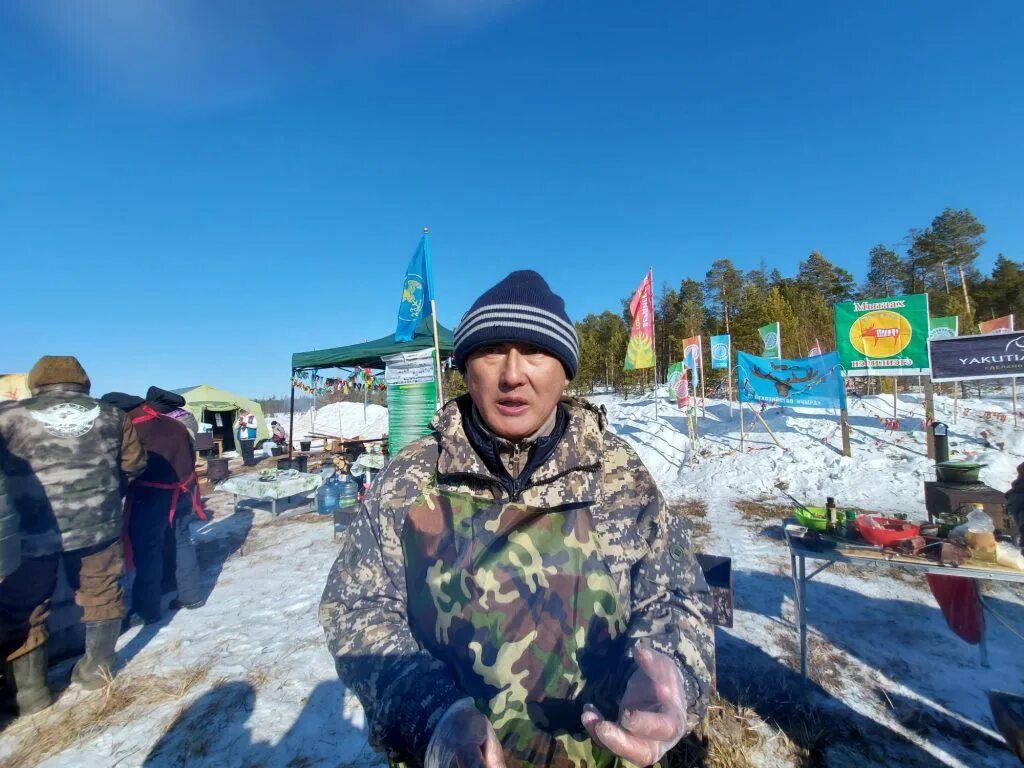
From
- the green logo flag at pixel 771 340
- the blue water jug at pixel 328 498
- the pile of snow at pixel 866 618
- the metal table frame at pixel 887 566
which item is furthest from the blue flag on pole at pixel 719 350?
the blue water jug at pixel 328 498

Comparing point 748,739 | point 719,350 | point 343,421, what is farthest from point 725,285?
point 748,739

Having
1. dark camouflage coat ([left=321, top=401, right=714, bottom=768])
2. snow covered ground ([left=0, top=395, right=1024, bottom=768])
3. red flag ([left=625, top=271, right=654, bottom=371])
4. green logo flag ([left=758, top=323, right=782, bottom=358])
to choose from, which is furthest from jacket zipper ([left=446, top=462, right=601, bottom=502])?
green logo flag ([left=758, top=323, right=782, bottom=358])

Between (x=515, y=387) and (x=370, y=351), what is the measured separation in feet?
31.9

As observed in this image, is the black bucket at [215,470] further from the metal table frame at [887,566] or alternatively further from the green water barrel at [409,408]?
the metal table frame at [887,566]

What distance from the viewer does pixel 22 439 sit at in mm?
3309

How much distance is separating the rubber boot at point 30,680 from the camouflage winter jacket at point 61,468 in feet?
2.53

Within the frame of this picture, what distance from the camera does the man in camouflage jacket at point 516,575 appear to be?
50.1 inches

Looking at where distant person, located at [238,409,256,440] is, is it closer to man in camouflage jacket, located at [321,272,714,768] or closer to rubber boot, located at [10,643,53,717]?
rubber boot, located at [10,643,53,717]

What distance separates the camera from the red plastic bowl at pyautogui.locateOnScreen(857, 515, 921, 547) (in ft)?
10.5

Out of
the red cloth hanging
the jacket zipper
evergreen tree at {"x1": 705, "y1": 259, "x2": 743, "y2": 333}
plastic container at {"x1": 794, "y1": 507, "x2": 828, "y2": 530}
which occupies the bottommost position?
the red cloth hanging

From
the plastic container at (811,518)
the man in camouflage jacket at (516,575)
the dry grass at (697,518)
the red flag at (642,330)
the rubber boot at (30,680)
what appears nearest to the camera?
the man in camouflage jacket at (516,575)

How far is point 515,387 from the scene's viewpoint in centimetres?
150

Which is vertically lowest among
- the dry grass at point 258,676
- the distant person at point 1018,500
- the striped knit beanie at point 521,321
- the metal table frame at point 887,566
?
the dry grass at point 258,676

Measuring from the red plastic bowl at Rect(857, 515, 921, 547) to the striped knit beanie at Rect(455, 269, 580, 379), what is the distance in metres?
3.21
